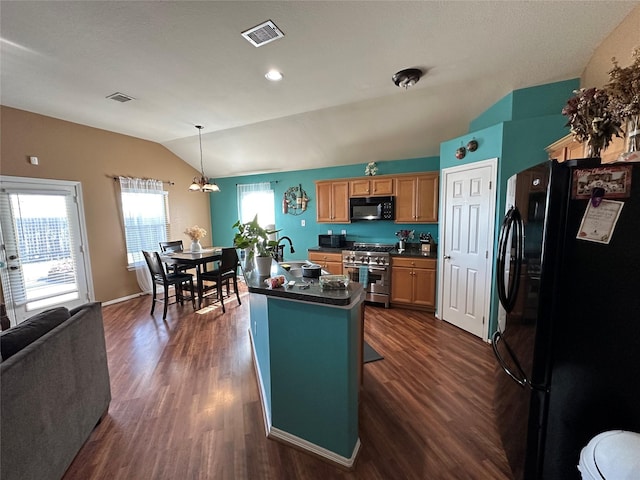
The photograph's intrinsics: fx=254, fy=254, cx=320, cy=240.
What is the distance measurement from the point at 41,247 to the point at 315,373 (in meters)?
4.51

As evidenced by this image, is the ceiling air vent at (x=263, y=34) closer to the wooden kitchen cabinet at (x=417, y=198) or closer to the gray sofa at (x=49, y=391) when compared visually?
the gray sofa at (x=49, y=391)

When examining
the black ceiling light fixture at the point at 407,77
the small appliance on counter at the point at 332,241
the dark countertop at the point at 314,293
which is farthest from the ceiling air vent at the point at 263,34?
the small appliance on counter at the point at 332,241

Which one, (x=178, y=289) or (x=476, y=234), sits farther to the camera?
(x=178, y=289)

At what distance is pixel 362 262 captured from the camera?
4.21 metres

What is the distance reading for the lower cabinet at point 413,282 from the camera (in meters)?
3.78

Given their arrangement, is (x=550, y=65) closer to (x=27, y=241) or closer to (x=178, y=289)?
(x=178, y=289)

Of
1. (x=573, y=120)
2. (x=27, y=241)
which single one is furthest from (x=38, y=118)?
(x=573, y=120)

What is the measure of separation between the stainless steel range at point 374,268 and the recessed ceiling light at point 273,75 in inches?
105

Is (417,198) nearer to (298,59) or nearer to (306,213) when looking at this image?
(306,213)

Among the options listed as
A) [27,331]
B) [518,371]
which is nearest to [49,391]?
[27,331]

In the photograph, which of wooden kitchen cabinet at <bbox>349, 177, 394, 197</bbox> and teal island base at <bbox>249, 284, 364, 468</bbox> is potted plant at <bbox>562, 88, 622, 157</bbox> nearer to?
teal island base at <bbox>249, 284, 364, 468</bbox>

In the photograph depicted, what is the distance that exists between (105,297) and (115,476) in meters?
3.84

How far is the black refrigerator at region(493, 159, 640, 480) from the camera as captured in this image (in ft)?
3.40

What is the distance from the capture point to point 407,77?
2539 mm
